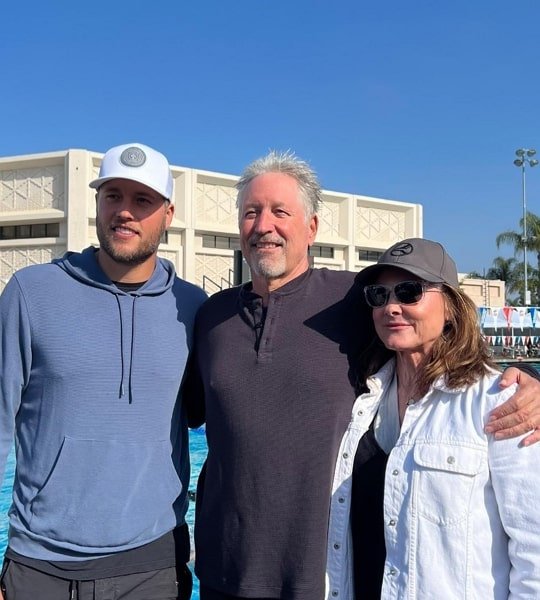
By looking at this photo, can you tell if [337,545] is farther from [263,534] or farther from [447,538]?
[447,538]

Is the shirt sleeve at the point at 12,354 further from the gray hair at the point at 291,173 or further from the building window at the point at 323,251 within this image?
the building window at the point at 323,251

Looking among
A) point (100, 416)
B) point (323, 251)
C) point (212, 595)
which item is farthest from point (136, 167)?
point (323, 251)

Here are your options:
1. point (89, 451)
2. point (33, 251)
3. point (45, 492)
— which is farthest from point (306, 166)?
point (33, 251)

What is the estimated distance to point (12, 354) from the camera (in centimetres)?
236

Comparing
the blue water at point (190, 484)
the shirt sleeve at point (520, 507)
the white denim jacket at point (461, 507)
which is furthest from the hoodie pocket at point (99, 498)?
the blue water at point (190, 484)

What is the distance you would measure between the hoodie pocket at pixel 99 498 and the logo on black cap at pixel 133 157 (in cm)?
120

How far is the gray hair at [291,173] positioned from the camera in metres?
2.69

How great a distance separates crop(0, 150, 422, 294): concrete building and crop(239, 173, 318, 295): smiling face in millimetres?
23387

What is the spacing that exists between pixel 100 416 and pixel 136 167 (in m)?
1.08

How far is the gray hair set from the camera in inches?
106

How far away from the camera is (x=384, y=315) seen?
7.50ft

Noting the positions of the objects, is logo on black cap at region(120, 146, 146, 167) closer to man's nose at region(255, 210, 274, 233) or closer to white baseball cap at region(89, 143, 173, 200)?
white baseball cap at region(89, 143, 173, 200)

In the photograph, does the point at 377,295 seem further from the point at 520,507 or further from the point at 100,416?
the point at 100,416

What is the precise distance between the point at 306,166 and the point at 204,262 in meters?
28.1
